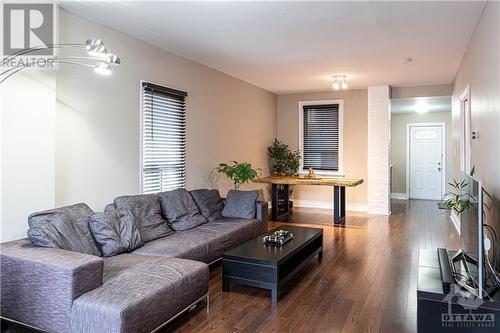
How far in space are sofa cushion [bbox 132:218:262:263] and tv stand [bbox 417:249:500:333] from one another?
6.48ft

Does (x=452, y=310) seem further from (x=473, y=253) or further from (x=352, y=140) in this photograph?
(x=352, y=140)

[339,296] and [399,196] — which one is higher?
[399,196]

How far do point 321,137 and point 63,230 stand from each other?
20.5 feet

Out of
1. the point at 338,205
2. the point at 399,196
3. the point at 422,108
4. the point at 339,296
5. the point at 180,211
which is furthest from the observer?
the point at 399,196

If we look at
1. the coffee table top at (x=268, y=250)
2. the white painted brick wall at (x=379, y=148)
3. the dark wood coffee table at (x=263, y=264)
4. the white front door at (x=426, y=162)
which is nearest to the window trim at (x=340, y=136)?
the white painted brick wall at (x=379, y=148)

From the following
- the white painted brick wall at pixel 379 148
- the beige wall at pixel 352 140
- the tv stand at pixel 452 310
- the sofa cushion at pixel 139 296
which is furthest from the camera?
the beige wall at pixel 352 140

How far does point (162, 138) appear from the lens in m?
4.67

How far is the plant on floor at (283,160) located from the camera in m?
7.97

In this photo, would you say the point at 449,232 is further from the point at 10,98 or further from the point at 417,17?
the point at 10,98

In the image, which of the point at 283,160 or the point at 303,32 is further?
the point at 283,160

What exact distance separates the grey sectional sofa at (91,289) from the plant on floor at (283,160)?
530 cm

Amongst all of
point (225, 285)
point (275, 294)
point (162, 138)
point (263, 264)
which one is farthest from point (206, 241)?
point (162, 138)

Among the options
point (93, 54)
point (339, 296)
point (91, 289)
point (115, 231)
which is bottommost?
point (339, 296)

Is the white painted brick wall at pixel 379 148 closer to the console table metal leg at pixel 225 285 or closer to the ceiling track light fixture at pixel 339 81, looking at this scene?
the ceiling track light fixture at pixel 339 81
